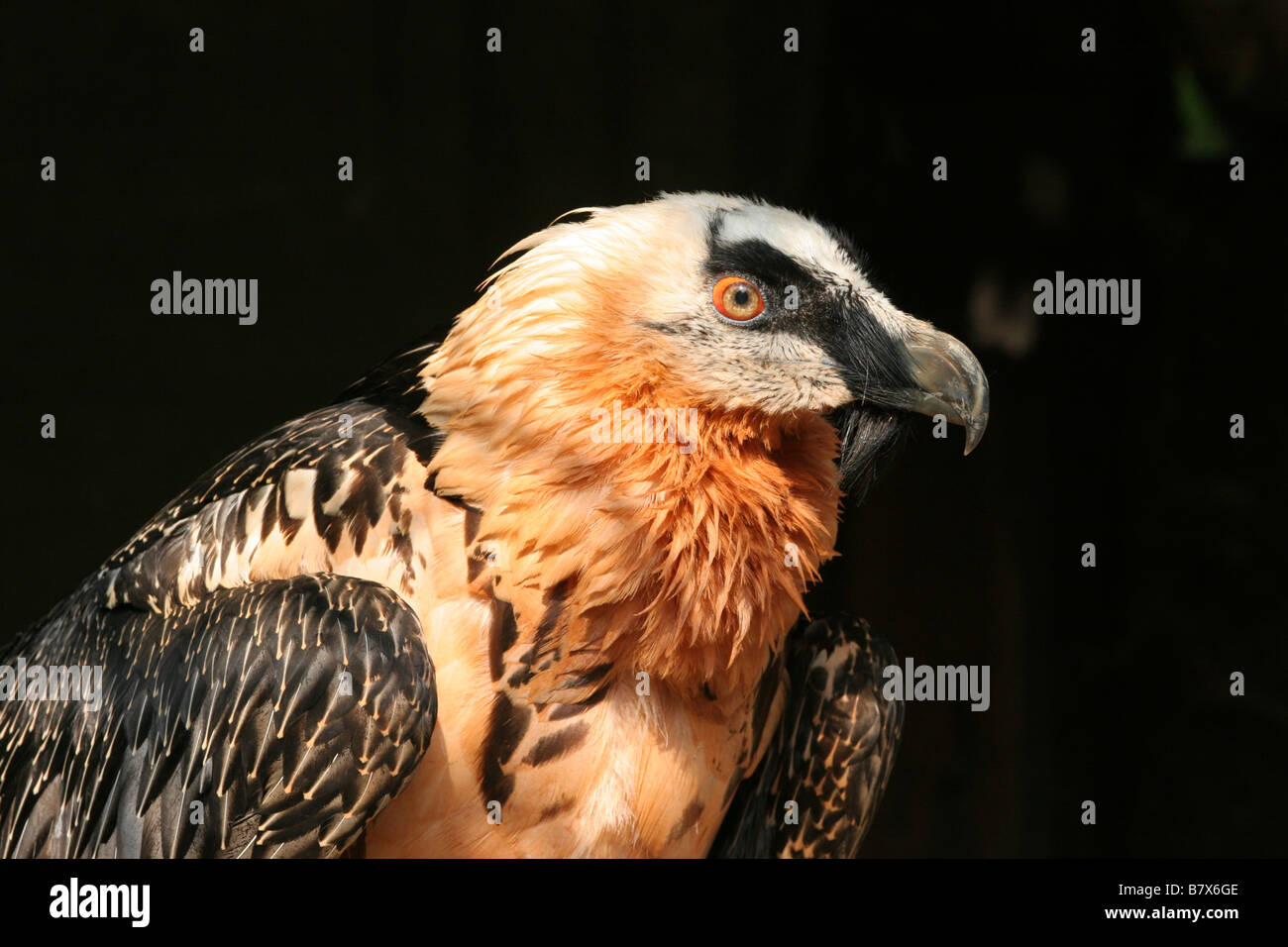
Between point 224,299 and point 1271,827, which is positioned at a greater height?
point 224,299

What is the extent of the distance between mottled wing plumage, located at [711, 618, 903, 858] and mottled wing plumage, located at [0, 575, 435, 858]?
1.41m

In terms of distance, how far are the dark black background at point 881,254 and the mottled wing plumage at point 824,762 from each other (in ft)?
4.85

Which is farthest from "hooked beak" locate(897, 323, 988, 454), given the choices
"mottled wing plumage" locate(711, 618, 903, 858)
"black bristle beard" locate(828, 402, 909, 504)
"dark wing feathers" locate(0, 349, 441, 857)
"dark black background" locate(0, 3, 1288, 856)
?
"dark black background" locate(0, 3, 1288, 856)

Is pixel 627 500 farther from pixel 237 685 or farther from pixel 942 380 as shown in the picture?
pixel 237 685

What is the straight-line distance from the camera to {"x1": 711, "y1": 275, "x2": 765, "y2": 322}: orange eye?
10.4 feet

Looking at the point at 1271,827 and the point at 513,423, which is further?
the point at 1271,827

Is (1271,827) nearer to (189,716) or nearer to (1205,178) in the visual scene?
(1205,178)

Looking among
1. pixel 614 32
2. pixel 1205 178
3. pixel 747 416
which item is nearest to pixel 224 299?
pixel 614 32

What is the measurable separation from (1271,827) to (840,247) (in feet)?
10.8

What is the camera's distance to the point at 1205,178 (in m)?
4.68

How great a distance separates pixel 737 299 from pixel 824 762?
152 centimetres

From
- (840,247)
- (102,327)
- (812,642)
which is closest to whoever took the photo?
(840,247)

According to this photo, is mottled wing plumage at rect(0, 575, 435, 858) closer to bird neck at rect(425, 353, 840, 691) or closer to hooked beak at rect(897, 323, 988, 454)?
bird neck at rect(425, 353, 840, 691)

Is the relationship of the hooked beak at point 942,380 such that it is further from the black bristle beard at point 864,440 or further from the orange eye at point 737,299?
the orange eye at point 737,299
